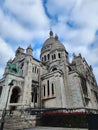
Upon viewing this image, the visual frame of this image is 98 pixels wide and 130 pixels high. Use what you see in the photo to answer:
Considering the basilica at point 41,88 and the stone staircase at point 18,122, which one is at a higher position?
the basilica at point 41,88

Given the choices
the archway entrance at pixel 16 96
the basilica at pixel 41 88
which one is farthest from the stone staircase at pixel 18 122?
the archway entrance at pixel 16 96

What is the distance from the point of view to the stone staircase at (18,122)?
48.7ft

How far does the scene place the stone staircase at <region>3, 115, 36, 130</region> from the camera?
585 inches

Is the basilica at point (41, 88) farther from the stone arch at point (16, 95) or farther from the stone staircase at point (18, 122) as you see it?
the stone staircase at point (18, 122)

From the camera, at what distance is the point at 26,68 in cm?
3011

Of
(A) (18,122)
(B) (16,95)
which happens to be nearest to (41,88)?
(B) (16,95)

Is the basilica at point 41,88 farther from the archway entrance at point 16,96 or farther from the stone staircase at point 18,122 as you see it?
the stone staircase at point 18,122

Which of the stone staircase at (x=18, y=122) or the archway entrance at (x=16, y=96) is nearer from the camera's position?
the stone staircase at (x=18, y=122)

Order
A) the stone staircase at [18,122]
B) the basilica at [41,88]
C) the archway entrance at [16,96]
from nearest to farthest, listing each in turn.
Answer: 1. the stone staircase at [18,122]
2. the basilica at [41,88]
3. the archway entrance at [16,96]

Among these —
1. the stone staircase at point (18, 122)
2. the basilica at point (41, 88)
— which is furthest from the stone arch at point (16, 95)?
the stone staircase at point (18, 122)

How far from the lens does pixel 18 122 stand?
50.0ft

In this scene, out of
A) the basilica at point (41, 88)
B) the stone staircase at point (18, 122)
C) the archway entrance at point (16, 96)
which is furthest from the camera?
the archway entrance at point (16, 96)

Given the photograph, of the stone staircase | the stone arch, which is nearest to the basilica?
the stone arch

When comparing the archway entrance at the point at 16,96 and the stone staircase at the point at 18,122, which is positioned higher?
the archway entrance at the point at 16,96
